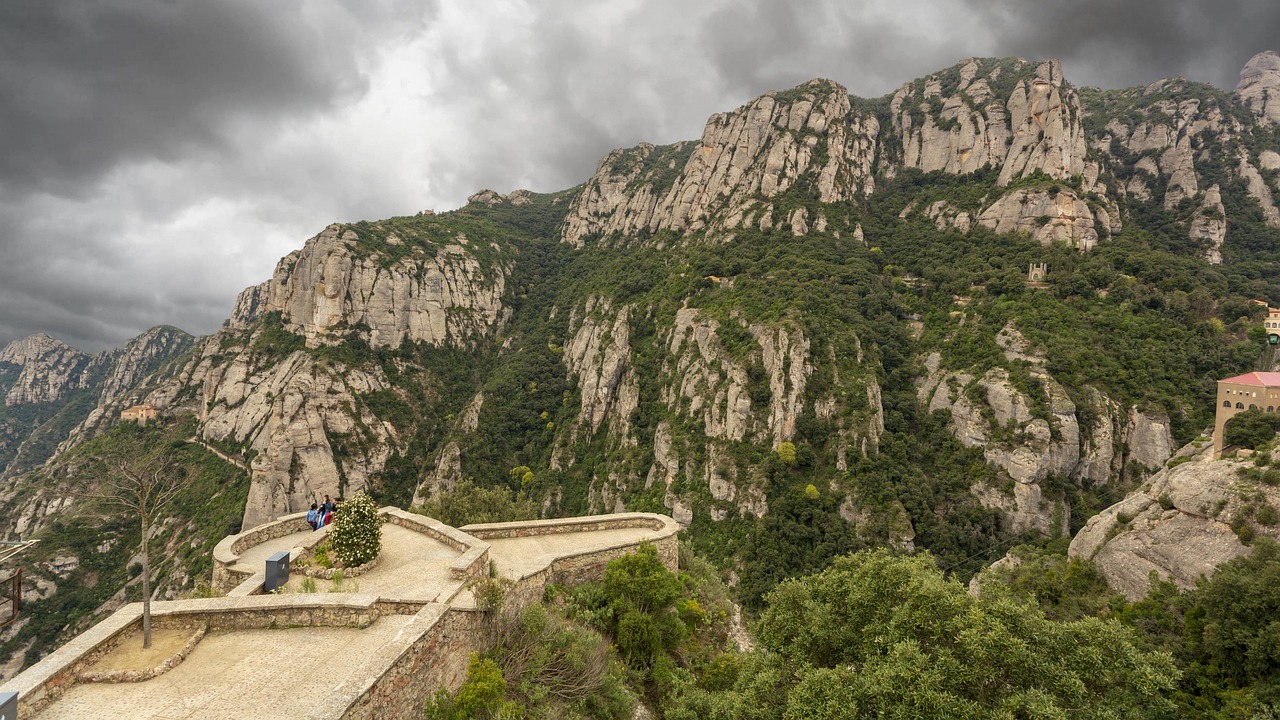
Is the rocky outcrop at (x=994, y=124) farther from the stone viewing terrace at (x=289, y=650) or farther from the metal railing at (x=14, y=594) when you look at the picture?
→ the metal railing at (x=14, y=594)

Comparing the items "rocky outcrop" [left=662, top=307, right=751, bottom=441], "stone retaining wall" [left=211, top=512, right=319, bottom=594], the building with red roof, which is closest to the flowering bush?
"stone retaining wall" [left=211, top=512, right=319, bottom=594]

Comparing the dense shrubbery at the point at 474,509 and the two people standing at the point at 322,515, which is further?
the dense shrubbery at the point at 474,509

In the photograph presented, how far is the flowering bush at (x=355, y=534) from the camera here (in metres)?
13.1

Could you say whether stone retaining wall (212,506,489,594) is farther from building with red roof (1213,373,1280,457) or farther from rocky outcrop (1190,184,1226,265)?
rocky outcrop (1190,184,1226,265)

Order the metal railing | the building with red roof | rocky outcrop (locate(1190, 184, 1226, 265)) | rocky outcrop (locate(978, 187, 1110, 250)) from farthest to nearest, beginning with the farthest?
1. rocky outcrop (locate(1190, 184, 1226, 265))
2. rocky outcrop (locate(978, 187, 1110, 250))
3. the building with red roof
4. the metal railing

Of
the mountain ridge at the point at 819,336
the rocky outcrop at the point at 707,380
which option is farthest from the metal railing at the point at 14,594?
the rocky outcrop at the point at 707,380

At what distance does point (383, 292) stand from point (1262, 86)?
178756mm

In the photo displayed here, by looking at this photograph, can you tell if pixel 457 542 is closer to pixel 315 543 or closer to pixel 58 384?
pixel 315 543

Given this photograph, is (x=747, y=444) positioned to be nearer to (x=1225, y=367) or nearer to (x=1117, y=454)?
(x=1117, y=454)

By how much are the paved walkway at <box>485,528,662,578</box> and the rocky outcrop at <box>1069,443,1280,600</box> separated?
78.1 feet

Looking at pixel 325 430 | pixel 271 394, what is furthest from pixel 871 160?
pixel 271 394

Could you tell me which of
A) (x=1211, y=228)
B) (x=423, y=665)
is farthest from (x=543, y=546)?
(x=1211, y=228)

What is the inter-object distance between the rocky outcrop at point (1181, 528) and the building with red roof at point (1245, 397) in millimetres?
7420

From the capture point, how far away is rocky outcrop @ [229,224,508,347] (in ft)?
260
